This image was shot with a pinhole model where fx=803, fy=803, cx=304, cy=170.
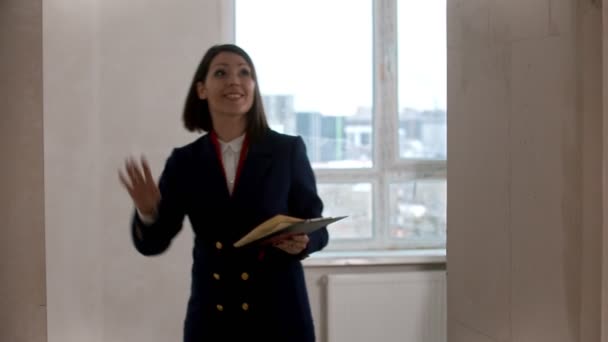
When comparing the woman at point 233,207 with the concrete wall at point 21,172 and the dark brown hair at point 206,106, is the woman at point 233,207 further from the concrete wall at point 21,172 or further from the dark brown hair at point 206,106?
the concrete wall at point 21,172

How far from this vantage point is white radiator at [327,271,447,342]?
3850 mm

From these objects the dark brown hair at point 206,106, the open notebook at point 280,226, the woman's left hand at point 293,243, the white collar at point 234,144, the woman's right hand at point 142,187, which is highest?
the dark brown hair at point 206,106

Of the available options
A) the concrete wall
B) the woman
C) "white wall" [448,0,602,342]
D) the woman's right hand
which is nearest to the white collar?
the woman

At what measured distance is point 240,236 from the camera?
77.9 inches

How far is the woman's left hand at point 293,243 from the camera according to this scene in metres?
1.95

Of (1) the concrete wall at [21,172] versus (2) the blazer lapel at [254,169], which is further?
(1) the concrete wall at [21,172]

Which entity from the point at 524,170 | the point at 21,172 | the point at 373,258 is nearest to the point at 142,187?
the point at 21,172

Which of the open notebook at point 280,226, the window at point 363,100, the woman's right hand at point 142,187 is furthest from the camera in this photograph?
the window at point 363,100

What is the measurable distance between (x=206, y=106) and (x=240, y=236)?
0.35 m

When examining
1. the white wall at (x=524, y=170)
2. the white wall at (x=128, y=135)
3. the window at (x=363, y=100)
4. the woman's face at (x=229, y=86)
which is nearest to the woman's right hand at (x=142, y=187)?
the woman's face at (x=229, y=86)

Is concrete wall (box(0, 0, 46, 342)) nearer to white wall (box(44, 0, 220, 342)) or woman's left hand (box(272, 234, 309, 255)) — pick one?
white wall (box(44, 0, 220, 342))

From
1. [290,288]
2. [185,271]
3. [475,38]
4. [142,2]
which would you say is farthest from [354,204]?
[290,288]

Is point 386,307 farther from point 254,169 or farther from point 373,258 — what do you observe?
point 254,169

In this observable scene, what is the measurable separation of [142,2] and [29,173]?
1.22 m
